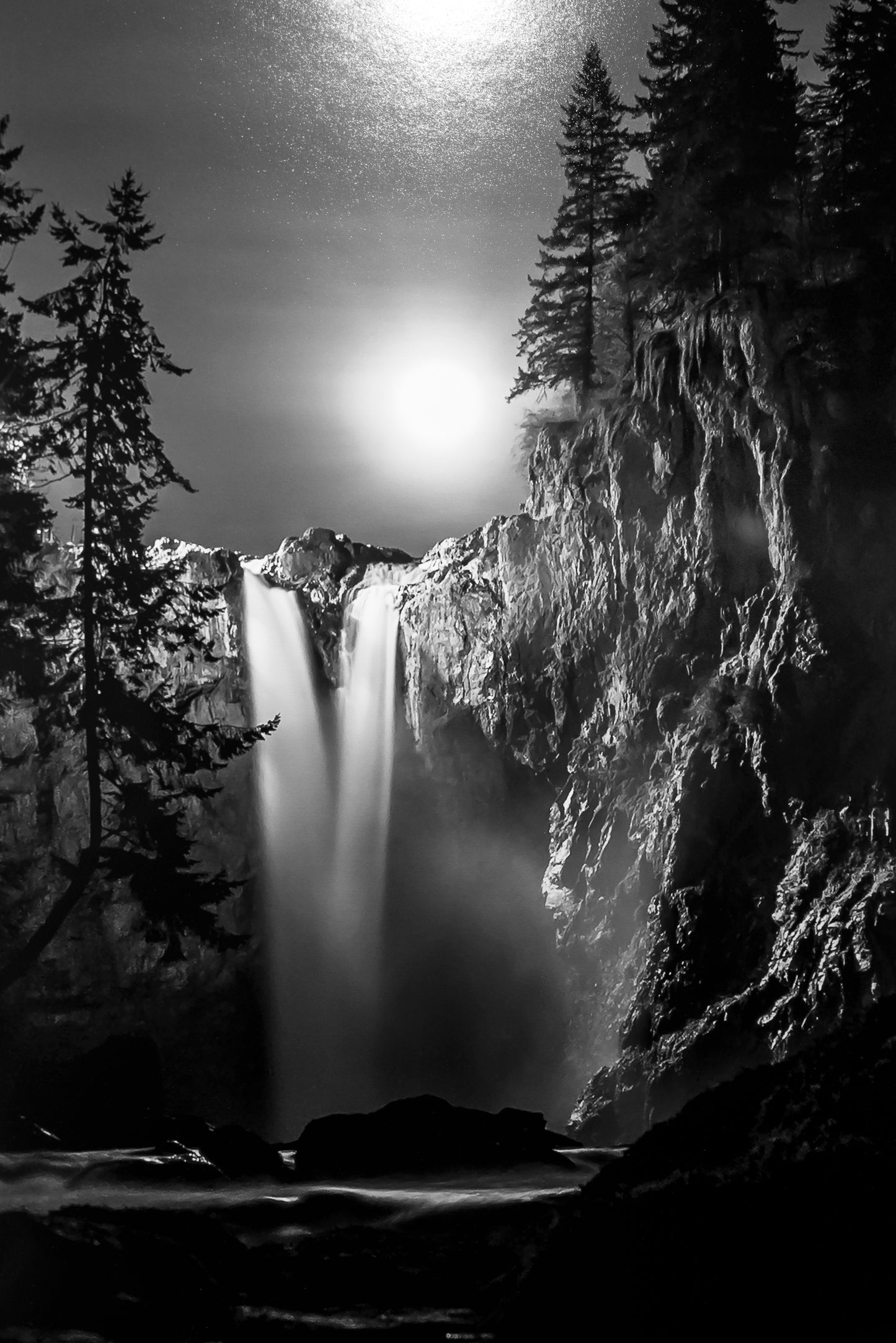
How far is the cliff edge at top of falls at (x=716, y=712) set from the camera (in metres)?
25.8

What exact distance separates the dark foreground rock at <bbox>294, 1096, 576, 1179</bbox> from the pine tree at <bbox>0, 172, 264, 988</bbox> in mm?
5197

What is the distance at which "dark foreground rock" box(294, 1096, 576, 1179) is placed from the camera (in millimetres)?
10688

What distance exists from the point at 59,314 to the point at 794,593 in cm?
1923

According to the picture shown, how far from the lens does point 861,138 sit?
32.1 meters

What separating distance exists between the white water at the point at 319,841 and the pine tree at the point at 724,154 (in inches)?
790

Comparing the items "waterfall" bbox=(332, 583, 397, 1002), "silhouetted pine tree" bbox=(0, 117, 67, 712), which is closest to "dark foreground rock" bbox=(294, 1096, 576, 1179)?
"silhouetted pine tree" bbox=(0, 117, 67, 712)

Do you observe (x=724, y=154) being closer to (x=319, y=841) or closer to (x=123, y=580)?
(x=123, y=580)

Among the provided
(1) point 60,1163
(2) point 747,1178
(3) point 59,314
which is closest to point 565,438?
(3) point 59,314

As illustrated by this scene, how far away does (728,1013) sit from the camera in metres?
25.8

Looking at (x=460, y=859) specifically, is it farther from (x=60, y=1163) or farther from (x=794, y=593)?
(x=60, y=1163)

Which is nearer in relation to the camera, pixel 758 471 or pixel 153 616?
pixel 153 616

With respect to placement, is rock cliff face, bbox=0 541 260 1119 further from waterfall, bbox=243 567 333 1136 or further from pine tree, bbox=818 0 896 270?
pine tree, bbox=818 0 896 270

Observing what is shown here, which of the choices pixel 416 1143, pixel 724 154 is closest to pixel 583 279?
pixel 724 154

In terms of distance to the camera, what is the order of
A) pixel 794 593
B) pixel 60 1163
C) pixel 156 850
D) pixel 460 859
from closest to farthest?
pixel 60 1163
pixel 156 850
pixel 794 593
pixel 460 859
